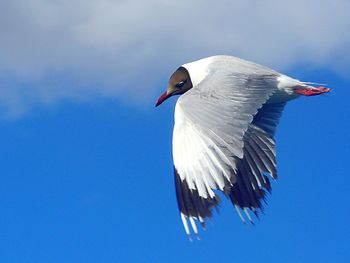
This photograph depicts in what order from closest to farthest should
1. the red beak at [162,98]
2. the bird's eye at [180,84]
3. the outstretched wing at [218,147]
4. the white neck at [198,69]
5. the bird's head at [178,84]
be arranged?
the outstretched wing at [218,147] → the white neck at [198,69] → the bird's head at [178,84] → the bird's eye at [180,84] → the red beak at [162,98]

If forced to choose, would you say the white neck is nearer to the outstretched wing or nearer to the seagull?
the seagull

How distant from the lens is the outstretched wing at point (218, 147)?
37.0 ft

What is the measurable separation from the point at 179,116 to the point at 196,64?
2590 millimetres

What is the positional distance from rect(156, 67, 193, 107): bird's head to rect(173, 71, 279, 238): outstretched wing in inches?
73.6

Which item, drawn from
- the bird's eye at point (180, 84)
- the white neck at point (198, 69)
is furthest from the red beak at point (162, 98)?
the white neck at point (198, 69)

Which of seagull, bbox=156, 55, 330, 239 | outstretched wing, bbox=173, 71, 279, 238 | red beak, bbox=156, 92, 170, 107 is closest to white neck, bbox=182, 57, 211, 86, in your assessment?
seagull, bbox=156, 55, 330, 239

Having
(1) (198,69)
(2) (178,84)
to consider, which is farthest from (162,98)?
(1) (198,69)

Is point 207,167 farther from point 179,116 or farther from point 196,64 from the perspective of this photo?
point 196,64

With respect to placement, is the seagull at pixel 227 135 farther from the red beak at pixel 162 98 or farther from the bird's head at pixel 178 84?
the red beak at pixel 162 98

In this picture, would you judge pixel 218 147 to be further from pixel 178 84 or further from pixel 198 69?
pixel 178 84

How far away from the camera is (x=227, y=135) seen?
11.5m

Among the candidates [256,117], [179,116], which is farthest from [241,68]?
[179,116]

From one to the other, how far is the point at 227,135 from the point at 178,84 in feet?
12.3

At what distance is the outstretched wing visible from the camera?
1129 cm
